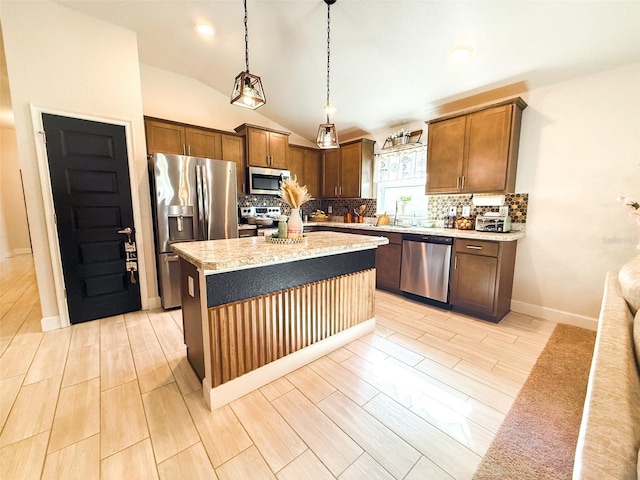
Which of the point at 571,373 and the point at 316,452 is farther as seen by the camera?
the point at 571,373

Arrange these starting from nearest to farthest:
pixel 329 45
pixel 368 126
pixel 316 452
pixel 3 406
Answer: pixel 316 452, pixel 3 406, pixel 329 45, pixel 368 126

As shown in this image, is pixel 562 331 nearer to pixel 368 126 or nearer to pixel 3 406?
pixel 368 126

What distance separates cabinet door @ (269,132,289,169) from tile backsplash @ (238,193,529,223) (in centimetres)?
59

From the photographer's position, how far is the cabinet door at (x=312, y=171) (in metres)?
4.89

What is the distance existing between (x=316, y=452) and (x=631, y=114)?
3682 millimetres

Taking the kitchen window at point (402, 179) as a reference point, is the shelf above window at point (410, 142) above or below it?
above

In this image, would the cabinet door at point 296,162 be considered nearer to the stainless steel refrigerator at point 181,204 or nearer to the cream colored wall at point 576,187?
the stainless steel refrigerator at point 181,204

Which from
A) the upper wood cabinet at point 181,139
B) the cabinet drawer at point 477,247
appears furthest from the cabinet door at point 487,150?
the upper wood cabinet at point 181,139

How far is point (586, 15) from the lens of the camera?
6.31 ft

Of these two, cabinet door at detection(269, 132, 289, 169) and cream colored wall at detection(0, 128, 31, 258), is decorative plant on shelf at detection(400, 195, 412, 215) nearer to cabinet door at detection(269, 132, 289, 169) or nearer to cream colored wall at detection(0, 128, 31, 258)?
cabinet door at detection(269, 132, 289, 169)

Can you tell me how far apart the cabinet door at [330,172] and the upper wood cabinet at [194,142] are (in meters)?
1.55

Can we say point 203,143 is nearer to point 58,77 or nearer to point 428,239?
point 58,77

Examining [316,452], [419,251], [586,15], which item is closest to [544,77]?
[586,15]

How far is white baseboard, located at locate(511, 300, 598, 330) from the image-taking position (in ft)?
8.60
